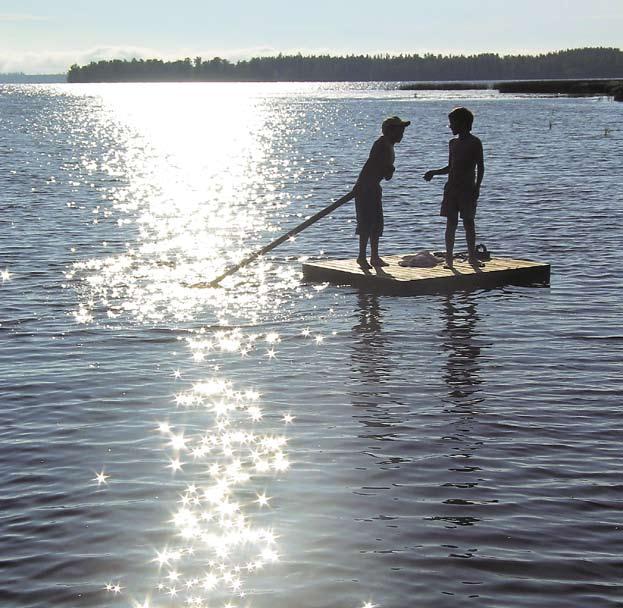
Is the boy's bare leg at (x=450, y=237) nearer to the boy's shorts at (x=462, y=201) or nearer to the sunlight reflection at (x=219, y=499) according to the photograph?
the boy's shorts at (x=462, y=201)

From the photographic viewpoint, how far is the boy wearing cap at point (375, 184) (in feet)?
52.0

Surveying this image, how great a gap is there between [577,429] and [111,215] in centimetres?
2412

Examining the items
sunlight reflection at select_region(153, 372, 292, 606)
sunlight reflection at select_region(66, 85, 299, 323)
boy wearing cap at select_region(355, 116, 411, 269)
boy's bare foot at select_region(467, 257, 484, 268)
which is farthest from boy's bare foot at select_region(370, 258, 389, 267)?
sunlight reflection at select_region(153, 372, 292, 606)

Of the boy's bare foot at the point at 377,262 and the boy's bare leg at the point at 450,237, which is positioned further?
the boy's bare foot at the point at 377,262

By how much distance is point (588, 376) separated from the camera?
11.9 meters

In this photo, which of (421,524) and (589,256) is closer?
(421,524)

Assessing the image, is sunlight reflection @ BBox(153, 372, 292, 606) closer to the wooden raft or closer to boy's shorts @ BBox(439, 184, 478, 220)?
the wooden raft

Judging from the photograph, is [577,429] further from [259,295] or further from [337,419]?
[259,295]

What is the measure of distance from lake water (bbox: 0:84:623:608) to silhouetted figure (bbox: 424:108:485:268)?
1240mm

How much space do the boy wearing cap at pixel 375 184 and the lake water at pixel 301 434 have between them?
2.90 feet

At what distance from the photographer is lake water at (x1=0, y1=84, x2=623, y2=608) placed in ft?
23.3

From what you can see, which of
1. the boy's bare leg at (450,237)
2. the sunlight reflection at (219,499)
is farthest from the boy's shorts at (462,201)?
the sunlight reflection at (219,499)

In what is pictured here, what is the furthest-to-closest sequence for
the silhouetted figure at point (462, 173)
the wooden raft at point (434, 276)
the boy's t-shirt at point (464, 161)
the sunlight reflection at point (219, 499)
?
the wooden raft at point (434, 276) < the boy's t-shirt at point (464, 161) < the silhouetted figure at point (462, 173) < the sunlight reflection at point (219, 499)

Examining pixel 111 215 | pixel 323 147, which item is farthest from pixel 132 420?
pixel 323 147
